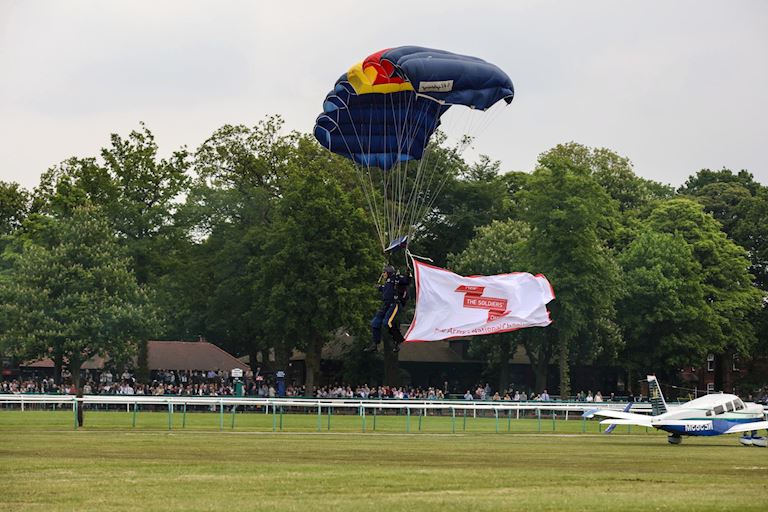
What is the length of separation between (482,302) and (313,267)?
124ft

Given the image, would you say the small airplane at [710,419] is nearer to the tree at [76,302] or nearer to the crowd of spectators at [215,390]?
the crowd of spectators at [215,390]

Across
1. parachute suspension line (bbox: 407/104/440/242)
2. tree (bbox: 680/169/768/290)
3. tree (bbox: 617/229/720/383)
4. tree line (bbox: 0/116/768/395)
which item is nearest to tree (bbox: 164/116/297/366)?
tree line (bbox: 0/116/768/395)

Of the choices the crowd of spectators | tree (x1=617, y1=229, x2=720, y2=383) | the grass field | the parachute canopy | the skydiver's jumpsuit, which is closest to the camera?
the grass field

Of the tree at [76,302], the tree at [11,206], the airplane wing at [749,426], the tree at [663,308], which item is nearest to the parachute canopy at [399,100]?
the airplane wing at [749,426]

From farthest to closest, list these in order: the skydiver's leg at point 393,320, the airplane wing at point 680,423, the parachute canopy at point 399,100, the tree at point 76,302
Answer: the tree at point 76,302 < the airplane wing at point 680,423 < the parachute canopy at point 399,100 < the skydiver's leg at point 393,320

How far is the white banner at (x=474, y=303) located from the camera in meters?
32.4

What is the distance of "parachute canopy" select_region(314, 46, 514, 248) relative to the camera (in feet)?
105

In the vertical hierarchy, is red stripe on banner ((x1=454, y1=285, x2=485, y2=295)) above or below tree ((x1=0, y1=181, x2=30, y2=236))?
below

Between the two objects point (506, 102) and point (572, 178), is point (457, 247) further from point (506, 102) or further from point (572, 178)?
point (506, 102)

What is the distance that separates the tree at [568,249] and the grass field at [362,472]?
3092 centimetres

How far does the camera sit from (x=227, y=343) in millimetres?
96688

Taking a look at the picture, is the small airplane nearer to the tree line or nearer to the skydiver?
the skydiver

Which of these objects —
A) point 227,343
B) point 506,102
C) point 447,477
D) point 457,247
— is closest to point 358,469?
point 447,477

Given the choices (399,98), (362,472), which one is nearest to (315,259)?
(399,98)
